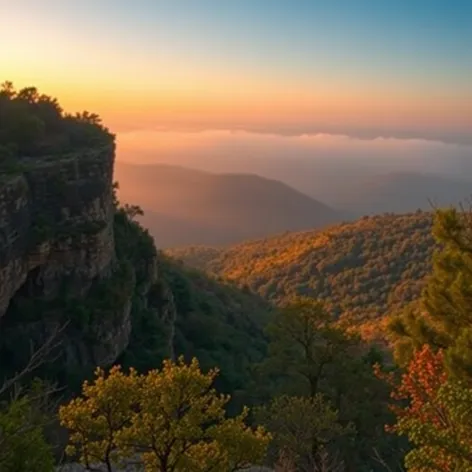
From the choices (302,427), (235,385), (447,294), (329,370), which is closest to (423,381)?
(447,294)

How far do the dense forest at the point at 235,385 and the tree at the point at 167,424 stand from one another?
0.03 meters

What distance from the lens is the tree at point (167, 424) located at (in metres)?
13.9

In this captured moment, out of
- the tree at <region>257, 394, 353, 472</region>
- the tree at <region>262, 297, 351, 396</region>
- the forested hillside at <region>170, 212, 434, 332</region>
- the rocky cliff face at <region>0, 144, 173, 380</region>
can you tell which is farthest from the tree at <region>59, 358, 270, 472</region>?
the forested hillside at <region>170, 212, 434, 332</region>

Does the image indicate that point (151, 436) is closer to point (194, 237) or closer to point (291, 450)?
point (291, 450)

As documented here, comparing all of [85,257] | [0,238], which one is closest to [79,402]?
[0,238]

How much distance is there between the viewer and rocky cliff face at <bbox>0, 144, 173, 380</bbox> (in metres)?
28.7

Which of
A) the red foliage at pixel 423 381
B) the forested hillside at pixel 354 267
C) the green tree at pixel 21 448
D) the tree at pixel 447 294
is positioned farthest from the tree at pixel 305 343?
the forested hillside at pixel 354 267

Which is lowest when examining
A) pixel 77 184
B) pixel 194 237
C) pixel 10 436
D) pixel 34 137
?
Answer: pixel 194 237

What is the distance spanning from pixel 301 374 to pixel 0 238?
14349 millimetres

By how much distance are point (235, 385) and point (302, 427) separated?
57.3 feet

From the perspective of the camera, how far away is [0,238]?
27250 mm

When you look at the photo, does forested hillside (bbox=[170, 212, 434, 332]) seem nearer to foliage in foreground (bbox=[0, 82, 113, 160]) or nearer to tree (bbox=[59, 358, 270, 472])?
foliage in foreground (bbox=[0, 82, 113, 160])

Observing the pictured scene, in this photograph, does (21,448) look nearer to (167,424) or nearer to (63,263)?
(167,424)

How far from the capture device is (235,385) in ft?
122
